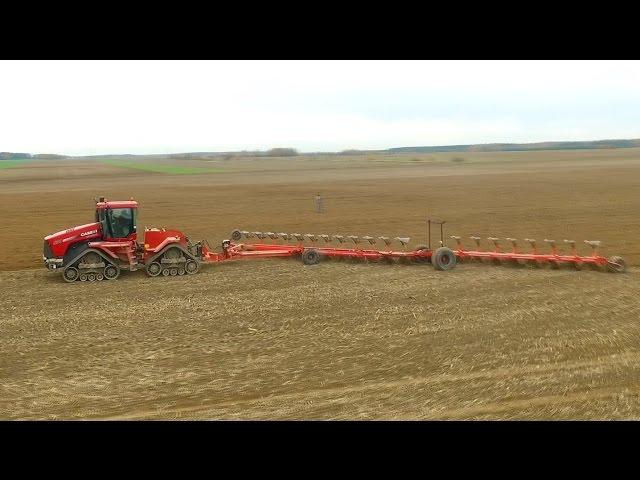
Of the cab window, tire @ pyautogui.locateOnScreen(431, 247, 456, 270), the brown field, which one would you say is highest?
the cab window

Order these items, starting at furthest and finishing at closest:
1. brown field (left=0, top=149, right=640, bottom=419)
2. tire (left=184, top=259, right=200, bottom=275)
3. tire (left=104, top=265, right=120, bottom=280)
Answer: tire (left=184, top=259, right=200, bottom=275) → tire (left=104, top=265, right=120, bottom=280) → brown field (left=0, top=149, right=640, bottom=419)

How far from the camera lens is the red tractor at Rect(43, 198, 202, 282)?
15195 millimetres

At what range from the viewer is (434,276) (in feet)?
49.3

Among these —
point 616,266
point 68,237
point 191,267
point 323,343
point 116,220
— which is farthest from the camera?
point 191,267

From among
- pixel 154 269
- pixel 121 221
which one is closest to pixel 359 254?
pixel 154 269

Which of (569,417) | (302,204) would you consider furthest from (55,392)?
(302,204)

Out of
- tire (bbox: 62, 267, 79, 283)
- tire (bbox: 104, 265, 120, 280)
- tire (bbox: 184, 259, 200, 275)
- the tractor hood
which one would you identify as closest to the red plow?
tire (bbox: 184, 259, 200, 275)

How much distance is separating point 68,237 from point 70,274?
3.46ft

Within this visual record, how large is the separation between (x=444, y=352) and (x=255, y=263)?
27.8 feet

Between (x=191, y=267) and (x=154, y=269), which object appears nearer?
(x=154, y=269)

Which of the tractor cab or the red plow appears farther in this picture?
the tractor cab

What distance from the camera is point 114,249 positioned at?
1554 centimetres

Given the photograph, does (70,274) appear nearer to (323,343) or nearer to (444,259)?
(323,343)

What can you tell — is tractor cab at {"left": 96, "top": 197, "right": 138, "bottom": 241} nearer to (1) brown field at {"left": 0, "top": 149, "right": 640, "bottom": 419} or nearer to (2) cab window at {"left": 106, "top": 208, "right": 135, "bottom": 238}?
(2) cab window at {"left": 106, "top": 208, "right": 135, "bottom": 238}
